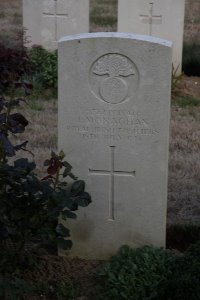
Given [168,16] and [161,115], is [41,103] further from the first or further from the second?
[161,115]

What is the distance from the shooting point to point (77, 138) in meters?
4.43

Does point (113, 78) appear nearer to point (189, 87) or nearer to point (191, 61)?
point (189, 87)

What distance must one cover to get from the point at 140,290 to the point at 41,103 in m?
5.29

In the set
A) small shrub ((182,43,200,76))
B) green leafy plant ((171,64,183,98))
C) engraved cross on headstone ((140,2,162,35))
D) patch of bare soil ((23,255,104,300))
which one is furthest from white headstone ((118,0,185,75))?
patch of bare soil ((23,255,104,300))

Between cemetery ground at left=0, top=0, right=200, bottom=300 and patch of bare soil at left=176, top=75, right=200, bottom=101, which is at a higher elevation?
patch of bare soil at left=176, top=75, right=200, bottom=101

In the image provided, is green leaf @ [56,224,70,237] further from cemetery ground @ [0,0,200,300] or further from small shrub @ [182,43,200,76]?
small shrub @ [182,43,200,76]

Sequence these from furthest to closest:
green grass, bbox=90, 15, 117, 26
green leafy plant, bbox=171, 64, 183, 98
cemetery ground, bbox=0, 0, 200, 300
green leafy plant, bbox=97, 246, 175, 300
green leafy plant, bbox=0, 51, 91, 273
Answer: green grass, bbox=90, 15, 117, 26 → green leafy plant, bbox=171, 64, 183, 98 → cemetery ground, bbox=0, 0, 200, 300 → green leafy plant, bbox=97, 246, 175, 300 → green leafy plant, bbox=0, 51, 91, 273

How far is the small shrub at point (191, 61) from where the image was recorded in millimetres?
10938

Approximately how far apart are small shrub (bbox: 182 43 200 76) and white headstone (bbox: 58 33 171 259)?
664 centimetres

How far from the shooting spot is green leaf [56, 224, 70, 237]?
13.9 feet

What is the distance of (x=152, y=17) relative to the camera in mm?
10148

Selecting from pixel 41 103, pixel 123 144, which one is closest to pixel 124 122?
pixel 123 144

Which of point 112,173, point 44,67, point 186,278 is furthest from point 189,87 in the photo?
point 186,278

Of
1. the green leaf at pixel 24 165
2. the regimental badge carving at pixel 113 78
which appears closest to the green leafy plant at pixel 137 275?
the green leaf at pixel 24 165
